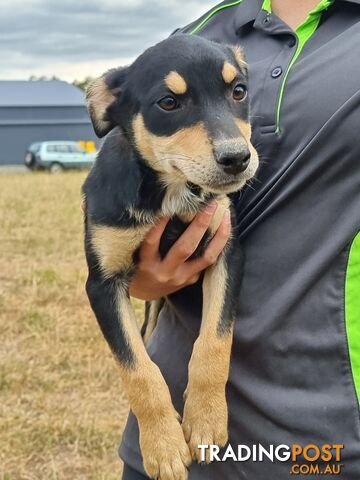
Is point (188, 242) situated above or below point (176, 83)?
below

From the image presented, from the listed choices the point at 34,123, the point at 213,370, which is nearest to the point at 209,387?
the point at 213,370

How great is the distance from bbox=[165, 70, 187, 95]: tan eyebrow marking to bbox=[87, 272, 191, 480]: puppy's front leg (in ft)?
1.85

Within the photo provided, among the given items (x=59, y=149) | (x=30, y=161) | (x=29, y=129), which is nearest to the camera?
(x=59, y=149)

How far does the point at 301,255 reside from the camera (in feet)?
5.88

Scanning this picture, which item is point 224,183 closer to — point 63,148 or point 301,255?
point 301,255

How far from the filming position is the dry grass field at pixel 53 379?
3.81m

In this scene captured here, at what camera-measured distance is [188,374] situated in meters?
2.03

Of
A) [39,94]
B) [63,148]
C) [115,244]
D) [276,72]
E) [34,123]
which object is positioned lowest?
[34,123]

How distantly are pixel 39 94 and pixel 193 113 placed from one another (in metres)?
36.2

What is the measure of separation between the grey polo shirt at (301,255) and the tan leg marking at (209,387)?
0.17ft

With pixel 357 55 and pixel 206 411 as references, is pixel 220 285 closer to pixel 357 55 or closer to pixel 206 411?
pixel 206 411

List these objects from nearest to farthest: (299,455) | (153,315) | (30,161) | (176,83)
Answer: (299,455) → (176,83) → (153,315) → (30,161)

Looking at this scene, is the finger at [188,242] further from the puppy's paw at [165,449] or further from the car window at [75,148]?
the car window at [75,148]

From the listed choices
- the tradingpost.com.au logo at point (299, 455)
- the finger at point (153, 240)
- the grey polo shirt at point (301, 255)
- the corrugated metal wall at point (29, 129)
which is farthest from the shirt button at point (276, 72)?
the corrugated metal wall at point (29, 129)
